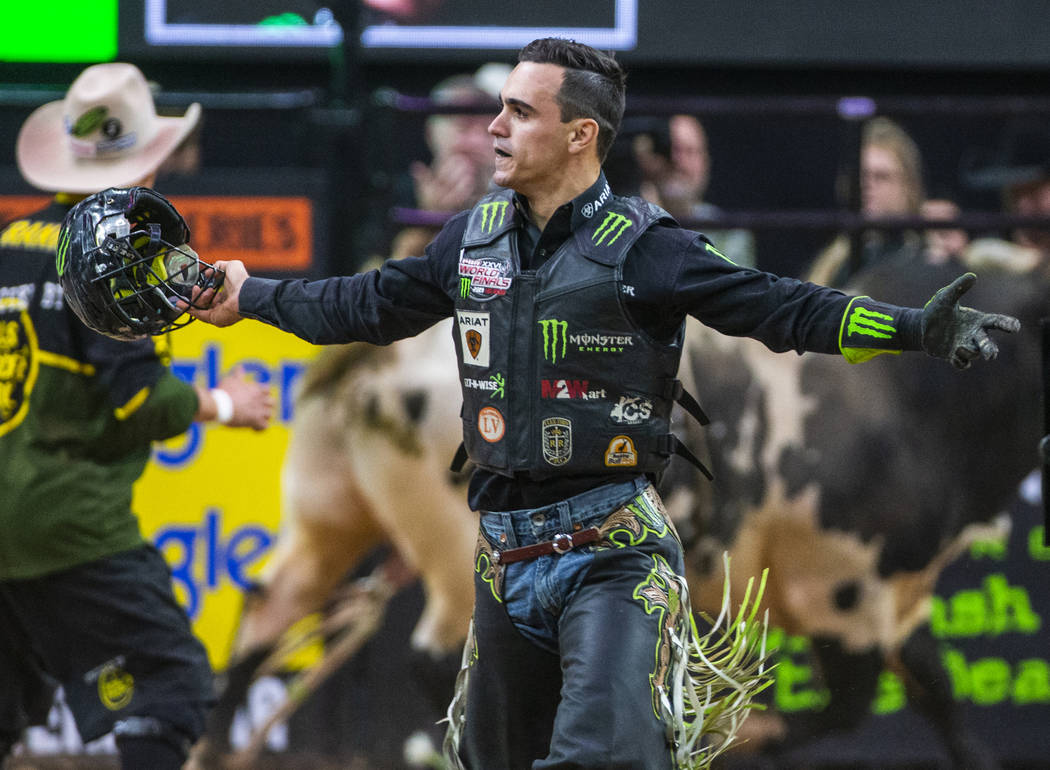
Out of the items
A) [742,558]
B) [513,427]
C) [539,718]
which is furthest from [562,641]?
[742,558]

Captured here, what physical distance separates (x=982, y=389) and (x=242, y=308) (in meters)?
3.44

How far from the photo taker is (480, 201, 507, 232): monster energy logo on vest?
3.56 m

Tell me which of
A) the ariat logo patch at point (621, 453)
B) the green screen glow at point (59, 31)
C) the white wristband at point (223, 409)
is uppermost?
the green screen glow at point (59, 31)

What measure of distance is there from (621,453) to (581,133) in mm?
776

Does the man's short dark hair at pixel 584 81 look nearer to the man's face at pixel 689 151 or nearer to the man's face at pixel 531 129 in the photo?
the man's face at pixel 531 129

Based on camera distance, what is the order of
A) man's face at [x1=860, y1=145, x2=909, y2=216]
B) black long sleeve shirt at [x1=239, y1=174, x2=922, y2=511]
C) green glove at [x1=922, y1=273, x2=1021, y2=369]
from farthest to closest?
man's face at [x1=860, y1=145, x2=909, y2=216]
black long sleeve shirt at [x1=239, y1=174, x2=922, y2=511]
green glove at [x1=922, y1=273, x2=1021, y2=369]

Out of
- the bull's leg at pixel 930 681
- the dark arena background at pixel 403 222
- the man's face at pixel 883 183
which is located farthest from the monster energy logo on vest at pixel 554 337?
the bull's leg at pixel 930 681

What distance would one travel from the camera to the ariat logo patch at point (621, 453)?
3.42 metres

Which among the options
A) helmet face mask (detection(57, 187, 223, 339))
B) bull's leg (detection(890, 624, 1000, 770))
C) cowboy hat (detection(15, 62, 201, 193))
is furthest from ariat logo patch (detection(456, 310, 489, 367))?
bull's leg (detection(890, 624, 1000, 770))

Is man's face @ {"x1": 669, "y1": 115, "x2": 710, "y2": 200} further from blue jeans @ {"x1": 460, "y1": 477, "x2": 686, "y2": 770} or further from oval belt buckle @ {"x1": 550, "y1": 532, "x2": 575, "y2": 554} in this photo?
oval belt buckle @ {"x1": 550, "y1": 532, "x2": 575, "y2": 554}

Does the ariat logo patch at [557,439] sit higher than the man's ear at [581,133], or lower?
lower

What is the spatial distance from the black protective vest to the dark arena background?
2.33 m

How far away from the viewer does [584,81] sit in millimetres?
3531

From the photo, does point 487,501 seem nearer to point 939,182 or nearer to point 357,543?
point 357,543
